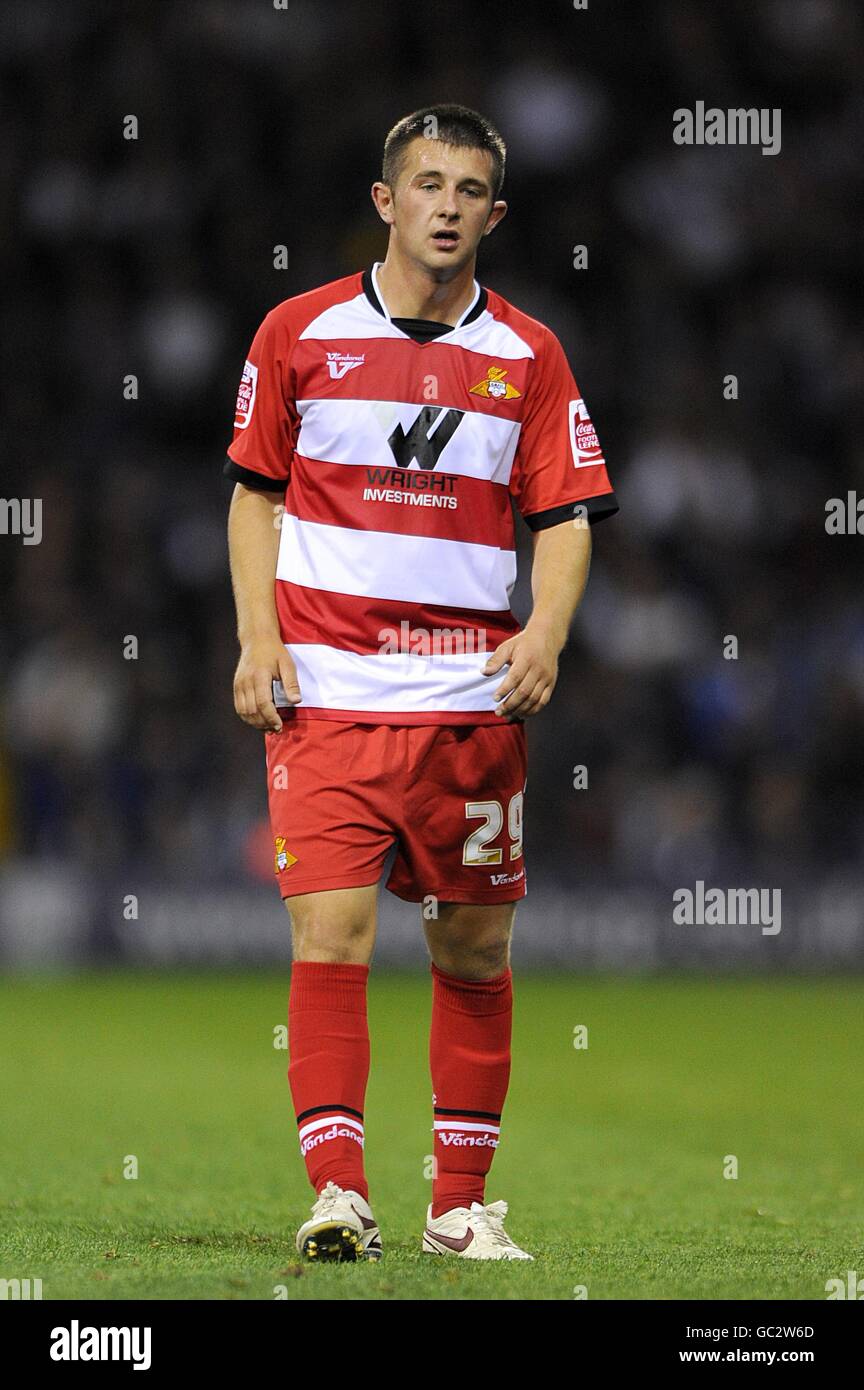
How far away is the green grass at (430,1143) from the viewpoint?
423 cm

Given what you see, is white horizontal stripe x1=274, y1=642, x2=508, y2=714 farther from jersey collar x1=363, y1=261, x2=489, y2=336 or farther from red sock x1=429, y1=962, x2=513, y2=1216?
jersey collar x1=363, y1=261, x2=489, y2=336

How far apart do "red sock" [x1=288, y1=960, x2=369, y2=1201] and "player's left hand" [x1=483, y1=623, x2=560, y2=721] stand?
2.25ft

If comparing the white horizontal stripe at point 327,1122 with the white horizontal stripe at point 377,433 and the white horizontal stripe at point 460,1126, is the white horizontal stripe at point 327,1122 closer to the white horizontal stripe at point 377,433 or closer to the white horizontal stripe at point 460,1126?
the white horizontal stripe at point 460,1126

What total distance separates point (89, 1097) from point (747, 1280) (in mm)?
4387

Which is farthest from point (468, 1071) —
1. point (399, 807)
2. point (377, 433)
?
point (377, 433)

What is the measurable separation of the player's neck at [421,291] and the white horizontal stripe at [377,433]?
9.7 inches

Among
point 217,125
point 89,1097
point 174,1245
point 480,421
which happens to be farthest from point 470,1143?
point 217,125

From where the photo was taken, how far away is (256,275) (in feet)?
59.5

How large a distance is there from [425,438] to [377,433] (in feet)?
0.37

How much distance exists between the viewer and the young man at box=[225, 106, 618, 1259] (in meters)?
4.54

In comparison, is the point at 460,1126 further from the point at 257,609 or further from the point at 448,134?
the point at 448,134

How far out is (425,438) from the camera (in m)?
4.70

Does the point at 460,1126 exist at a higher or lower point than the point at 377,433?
lower

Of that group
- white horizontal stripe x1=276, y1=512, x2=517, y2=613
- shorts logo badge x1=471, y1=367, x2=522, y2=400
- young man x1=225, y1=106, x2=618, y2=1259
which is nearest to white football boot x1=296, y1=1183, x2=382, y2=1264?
young man x1=225, y1=106, x2=618, y2=1259
